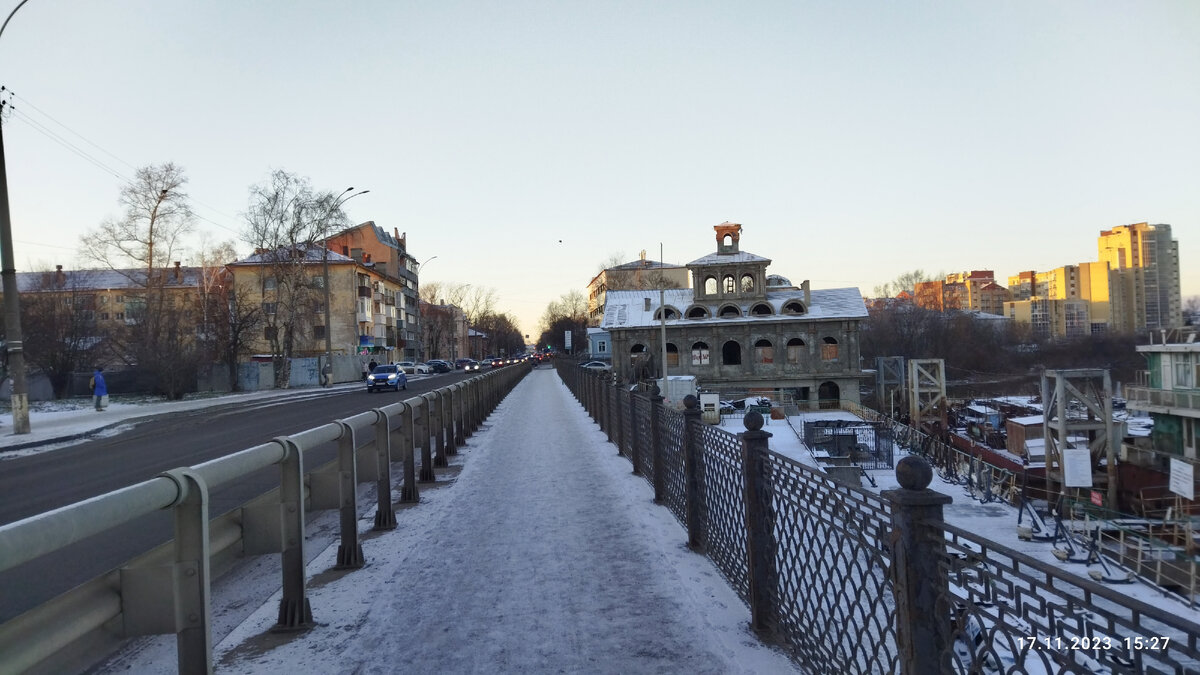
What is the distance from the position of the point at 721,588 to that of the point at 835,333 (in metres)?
49.9

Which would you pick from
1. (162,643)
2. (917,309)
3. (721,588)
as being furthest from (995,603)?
(917,309)

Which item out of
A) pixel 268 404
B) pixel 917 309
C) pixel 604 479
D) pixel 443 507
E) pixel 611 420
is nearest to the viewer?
pixel 443 507

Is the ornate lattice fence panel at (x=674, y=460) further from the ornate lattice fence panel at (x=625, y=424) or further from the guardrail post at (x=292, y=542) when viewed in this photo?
the guardrail post at (x=292, y=542)

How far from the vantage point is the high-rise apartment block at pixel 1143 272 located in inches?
4493

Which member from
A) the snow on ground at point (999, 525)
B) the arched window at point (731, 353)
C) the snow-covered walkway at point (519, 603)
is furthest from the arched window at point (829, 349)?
the snow-covered walkway at point (519, 603)

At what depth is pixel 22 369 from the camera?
1820cm

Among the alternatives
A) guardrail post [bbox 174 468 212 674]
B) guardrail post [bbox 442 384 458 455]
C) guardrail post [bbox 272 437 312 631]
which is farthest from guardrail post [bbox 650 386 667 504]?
guardrail post [bbox 174 468 212 674]

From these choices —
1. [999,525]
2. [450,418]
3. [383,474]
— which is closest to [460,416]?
[450,418]

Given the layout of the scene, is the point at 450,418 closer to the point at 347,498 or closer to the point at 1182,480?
the point at 347,498

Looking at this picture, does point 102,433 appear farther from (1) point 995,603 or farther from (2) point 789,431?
(2) point 789,431

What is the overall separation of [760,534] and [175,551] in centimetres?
286

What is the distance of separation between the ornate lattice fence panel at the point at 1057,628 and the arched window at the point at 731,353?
5132 centimetres

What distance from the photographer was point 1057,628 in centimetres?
165

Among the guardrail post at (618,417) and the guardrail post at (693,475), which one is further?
the guardrail post at (618,417)
